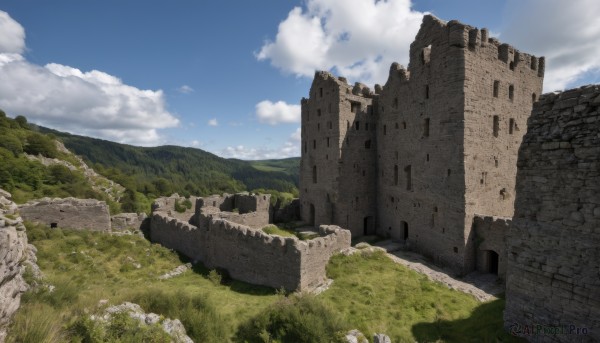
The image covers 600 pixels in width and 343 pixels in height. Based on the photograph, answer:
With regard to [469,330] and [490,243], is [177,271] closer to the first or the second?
[469,330]

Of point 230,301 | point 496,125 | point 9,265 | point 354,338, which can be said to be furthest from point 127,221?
point 496,125

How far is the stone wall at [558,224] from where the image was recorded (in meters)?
6.92

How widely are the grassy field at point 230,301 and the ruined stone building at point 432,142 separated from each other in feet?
17.4

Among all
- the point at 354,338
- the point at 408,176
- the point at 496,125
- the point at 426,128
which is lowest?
the point at 354,338

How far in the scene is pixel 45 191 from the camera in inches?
1248

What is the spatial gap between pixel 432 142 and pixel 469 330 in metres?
14.2

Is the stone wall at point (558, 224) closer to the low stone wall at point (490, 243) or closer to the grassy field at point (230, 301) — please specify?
the grassy field at point (230, 301)

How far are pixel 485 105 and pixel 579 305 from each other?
1692cm

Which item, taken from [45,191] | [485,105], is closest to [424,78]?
[485,105]

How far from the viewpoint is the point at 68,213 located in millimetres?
21250

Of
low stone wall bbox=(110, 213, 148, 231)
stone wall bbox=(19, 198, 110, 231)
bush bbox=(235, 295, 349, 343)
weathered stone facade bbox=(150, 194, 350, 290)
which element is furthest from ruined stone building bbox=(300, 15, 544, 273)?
stone wall bbox=(19, 198, 110, 231)

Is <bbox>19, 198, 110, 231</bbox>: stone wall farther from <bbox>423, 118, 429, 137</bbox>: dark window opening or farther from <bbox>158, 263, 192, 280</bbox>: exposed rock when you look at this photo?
<bbox>423, 118, 429, 137</bbox>: dark window opening

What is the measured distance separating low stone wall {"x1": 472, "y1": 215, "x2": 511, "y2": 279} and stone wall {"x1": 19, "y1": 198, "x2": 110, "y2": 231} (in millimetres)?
26491

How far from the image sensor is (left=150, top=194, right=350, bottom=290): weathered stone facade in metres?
15.7
